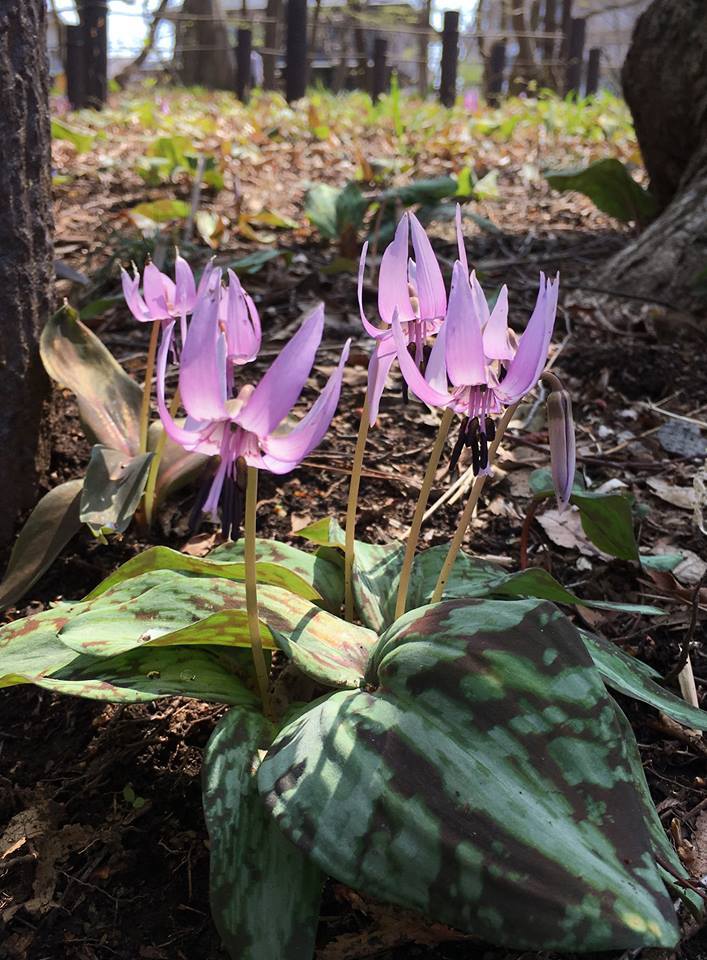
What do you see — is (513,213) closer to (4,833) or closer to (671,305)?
(671,305)

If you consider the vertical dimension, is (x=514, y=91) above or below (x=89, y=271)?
above

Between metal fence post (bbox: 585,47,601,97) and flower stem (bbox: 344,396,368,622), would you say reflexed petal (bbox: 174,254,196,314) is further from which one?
metal fence post (bbox: 585,47,601,97)

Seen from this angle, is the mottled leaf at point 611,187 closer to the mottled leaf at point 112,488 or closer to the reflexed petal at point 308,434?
the mottled leaf at point 112,488

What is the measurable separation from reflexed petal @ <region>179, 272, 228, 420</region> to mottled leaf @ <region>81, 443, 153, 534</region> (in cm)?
81

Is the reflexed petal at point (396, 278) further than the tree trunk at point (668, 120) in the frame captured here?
No

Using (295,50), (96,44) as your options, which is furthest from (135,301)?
(96,44)

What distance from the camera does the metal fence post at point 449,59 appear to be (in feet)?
40.8

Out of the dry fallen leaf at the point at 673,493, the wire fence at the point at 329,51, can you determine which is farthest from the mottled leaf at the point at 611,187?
the wire fence at the point at 329,51

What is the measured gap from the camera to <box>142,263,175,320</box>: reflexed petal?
151 cm

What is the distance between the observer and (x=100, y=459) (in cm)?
181

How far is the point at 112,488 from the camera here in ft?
5.77

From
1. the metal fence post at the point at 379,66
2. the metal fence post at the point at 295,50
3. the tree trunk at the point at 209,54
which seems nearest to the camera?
the metal fence post at the point at 295,50

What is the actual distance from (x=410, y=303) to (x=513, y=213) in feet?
12.3

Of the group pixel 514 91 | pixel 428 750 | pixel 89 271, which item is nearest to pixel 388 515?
pixel 428 750
